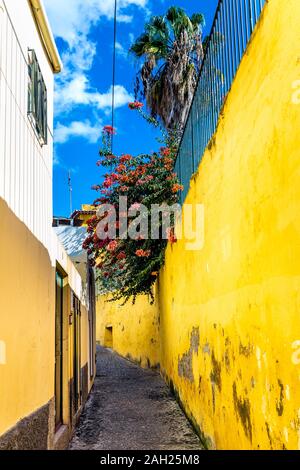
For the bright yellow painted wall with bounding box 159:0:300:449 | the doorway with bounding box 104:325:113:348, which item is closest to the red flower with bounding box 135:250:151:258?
the bright yellow painted wall with bounding box 159:0:300:449

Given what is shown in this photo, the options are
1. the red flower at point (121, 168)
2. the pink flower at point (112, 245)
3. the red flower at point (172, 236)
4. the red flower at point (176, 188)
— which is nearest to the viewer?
the red flower at point (172, 236)

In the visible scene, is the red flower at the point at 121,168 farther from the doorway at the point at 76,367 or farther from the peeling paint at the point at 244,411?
the peeling paint at the point at 244,411

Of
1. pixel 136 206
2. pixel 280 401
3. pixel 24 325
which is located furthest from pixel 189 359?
pixel 280 401

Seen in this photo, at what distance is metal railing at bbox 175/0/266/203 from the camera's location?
4.56m

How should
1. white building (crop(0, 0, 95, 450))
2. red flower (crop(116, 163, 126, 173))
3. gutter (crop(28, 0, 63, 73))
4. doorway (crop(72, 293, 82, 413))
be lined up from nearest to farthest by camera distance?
white building (crop(0, 0, 95, 450)) < gutter (crop(28, 0, 63, 73)) < doorway (crop(72, 293, 82, 413)) < red flower (crop(116, 163, 126, 173))

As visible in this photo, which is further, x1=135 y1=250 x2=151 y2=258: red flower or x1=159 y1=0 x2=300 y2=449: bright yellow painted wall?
x1=135 y1=250 x2=151 y2=258: red flower

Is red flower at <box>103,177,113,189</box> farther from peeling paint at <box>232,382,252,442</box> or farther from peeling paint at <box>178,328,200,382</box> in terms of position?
peeling paint at <box>232,382,252,442</box>

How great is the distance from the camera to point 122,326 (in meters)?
19.7

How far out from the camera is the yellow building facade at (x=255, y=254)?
300 cm

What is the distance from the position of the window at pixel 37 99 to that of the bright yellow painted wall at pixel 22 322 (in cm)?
117

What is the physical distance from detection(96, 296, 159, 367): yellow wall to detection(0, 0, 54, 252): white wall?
9551 millimetres

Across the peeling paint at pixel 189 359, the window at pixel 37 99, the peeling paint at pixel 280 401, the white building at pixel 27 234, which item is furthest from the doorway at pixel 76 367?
the peeling paint at pixel 280 401

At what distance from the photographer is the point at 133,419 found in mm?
8164
